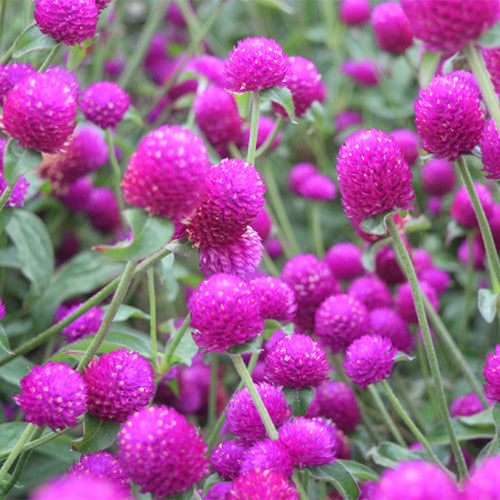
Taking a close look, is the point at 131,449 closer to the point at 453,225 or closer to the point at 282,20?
the point at 453,225

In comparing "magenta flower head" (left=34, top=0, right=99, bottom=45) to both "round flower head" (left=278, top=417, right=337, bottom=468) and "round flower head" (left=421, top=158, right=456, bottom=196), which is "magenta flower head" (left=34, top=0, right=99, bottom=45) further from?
"round flower head" (left=421, top=158, right=456, bottom=196)

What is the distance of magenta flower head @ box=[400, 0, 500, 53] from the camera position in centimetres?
71

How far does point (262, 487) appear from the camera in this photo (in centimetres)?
71

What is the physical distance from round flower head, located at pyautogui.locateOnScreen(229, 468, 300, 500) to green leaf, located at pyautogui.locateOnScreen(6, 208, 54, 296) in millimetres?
778

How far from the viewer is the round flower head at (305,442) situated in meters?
0.83

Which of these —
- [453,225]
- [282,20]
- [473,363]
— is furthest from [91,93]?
[282,20]

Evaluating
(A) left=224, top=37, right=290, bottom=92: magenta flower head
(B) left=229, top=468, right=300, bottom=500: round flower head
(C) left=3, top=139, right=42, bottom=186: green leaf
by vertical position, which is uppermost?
(A) left=224, top=37, right=290, bottom=92: magenta flower head

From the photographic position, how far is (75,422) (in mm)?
825

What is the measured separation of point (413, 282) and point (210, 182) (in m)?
0.33

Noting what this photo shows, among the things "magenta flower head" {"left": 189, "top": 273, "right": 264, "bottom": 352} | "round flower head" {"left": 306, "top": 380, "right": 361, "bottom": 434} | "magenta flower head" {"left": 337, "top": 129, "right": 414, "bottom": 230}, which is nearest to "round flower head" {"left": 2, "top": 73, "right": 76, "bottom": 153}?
"magenta flower head" {"left": 189, "top": 273, "right": 264, "bottom": 352}

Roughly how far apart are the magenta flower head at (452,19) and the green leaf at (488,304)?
1.36ft

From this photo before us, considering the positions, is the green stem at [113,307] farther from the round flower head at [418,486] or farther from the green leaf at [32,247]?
the green leaf at [32,247]

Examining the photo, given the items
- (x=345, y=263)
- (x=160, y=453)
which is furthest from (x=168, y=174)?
(x=345, y=263)

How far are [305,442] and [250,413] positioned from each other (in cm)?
10
